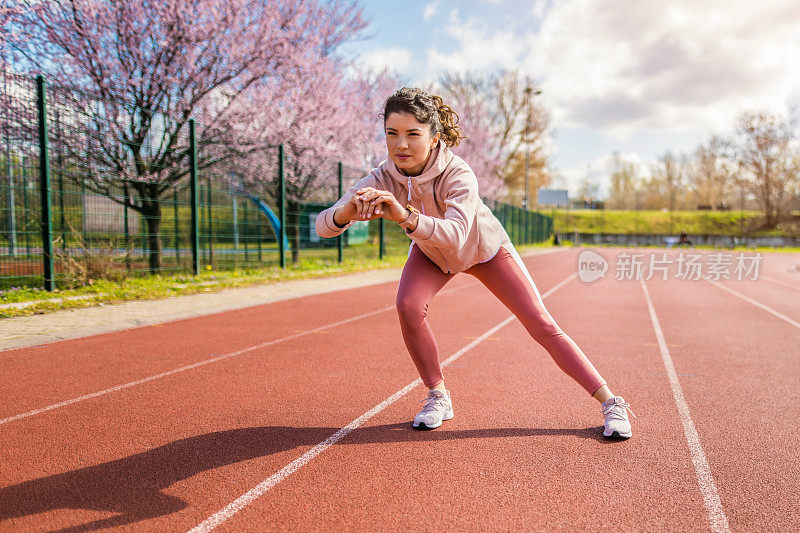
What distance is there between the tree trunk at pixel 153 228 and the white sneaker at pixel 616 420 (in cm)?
962

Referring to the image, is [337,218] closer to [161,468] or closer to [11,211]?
[161,468]

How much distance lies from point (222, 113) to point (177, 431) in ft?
39.6

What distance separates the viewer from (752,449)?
335 cm

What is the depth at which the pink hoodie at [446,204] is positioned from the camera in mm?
2959

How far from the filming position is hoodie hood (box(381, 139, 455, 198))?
3.17 m

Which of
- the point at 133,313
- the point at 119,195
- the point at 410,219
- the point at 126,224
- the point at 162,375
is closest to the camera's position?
the point at 410,219

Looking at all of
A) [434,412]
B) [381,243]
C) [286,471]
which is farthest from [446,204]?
[381,243]

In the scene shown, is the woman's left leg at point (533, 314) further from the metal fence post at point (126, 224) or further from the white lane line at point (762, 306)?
the metal fence post at point (126, 224)

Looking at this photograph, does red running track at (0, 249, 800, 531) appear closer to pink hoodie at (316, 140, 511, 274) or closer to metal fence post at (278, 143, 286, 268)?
pink hoodie at (316, 140, 511, 274)

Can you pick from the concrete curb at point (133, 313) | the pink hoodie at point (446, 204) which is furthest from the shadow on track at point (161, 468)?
the concrete curb at point (133, 313)

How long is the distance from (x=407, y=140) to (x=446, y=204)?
40cm

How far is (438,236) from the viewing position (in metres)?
2.75

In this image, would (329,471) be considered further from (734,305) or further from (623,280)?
(623,280)

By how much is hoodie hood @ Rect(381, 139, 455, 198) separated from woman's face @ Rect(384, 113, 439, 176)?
0.06m
